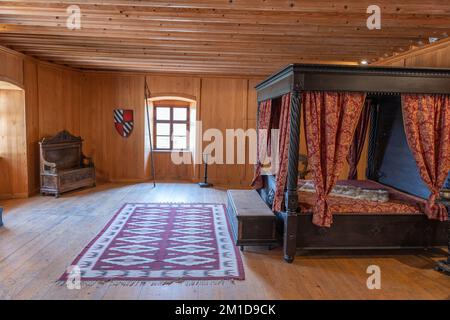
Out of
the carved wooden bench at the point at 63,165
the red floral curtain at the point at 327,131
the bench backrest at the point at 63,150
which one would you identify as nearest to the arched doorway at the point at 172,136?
the carved wooden bench at the point at 63,165

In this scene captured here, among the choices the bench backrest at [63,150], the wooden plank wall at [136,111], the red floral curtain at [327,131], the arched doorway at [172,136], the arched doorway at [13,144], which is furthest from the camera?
the arched doorway at [172,136]

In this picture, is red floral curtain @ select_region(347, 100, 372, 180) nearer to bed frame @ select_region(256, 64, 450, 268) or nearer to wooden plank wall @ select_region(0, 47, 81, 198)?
bed frame @ select_region(256, 64, 450, 268)

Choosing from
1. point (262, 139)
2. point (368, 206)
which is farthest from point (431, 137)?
point (262, 139)

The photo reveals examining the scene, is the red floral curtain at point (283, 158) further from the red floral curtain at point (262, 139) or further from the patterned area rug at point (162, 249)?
the red floral curtain at point (262, 139)

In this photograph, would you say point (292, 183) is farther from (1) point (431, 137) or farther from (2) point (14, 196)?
(2) point (14, 196)

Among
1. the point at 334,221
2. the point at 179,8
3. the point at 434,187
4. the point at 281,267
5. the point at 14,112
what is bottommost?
the point at 281,267

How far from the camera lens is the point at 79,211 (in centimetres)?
586

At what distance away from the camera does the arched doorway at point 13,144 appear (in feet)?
21.4

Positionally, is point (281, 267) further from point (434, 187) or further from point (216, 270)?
point (434, 187)

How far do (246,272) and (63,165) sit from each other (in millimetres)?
5412

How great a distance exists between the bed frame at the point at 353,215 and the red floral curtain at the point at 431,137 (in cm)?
13

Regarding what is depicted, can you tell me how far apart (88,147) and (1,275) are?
5606 millimetres

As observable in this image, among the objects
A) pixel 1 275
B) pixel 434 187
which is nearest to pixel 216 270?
pixel 1 275

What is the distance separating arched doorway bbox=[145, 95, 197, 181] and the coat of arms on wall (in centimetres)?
56
